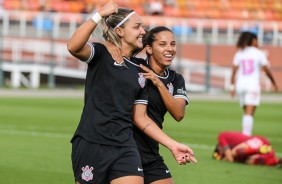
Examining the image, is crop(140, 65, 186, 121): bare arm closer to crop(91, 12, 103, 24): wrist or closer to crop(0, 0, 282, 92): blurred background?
crop(91, 12, 103, 24): wrist

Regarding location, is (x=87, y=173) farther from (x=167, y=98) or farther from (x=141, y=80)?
(x=167, y=98)

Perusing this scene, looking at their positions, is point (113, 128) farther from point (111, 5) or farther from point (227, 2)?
point (227, 2)

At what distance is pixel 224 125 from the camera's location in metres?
22.0

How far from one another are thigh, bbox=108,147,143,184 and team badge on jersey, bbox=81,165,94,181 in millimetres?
145

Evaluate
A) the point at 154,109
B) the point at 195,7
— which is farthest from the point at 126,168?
the point at 195,7

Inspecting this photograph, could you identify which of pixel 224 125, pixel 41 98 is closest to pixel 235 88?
pixel 224 125

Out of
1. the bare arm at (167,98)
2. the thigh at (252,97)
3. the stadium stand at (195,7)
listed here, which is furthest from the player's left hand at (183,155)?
the stadium stand at (195,7)

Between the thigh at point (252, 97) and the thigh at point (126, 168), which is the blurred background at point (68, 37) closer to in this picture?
the thigh at point (252, 97)

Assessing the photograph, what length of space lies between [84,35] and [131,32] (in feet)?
1.93

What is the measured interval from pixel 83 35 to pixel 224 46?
1332 inches

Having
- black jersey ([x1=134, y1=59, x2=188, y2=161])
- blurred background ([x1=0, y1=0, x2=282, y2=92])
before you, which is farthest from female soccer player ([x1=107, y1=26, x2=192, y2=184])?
blurred background ([x1=0, y1=0, x2=282, y2=92])

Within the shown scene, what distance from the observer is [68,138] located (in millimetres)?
17453

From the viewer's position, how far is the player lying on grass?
13.6 meters

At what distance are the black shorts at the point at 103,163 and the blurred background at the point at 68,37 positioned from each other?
96.8ft
